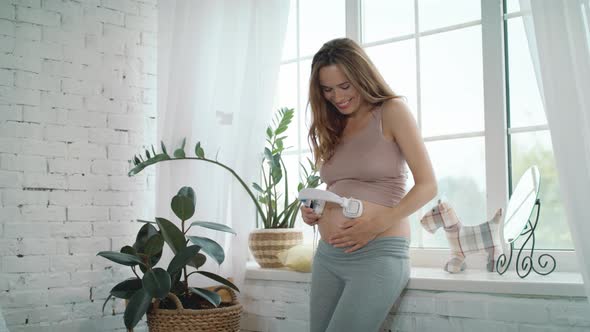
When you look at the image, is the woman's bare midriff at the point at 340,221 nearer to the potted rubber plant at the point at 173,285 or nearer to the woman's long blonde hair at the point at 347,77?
the woman's long blonde hair at the point at 347,77

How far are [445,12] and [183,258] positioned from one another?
5.03 feet

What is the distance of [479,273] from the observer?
2318mm

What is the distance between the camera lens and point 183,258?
247 centimetres

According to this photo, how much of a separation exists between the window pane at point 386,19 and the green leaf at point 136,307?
1559mm

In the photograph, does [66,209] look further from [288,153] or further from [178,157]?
[288,153]

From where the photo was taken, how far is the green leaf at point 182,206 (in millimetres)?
2539

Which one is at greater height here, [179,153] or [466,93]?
[466,93]

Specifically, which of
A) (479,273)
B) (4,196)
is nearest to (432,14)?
(479,273)

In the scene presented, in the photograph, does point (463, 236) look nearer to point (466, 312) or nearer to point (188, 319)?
point (466, 312)

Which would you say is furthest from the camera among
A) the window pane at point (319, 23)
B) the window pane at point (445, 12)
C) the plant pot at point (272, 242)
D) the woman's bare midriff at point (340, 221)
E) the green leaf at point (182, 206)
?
the window pane at point (319, 23)

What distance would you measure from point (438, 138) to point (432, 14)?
56 centimetres

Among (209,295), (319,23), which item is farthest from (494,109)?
(209,295)

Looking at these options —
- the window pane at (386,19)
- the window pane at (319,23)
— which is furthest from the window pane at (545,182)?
the window pane at (319,23)

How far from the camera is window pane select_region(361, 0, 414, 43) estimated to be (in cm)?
285
